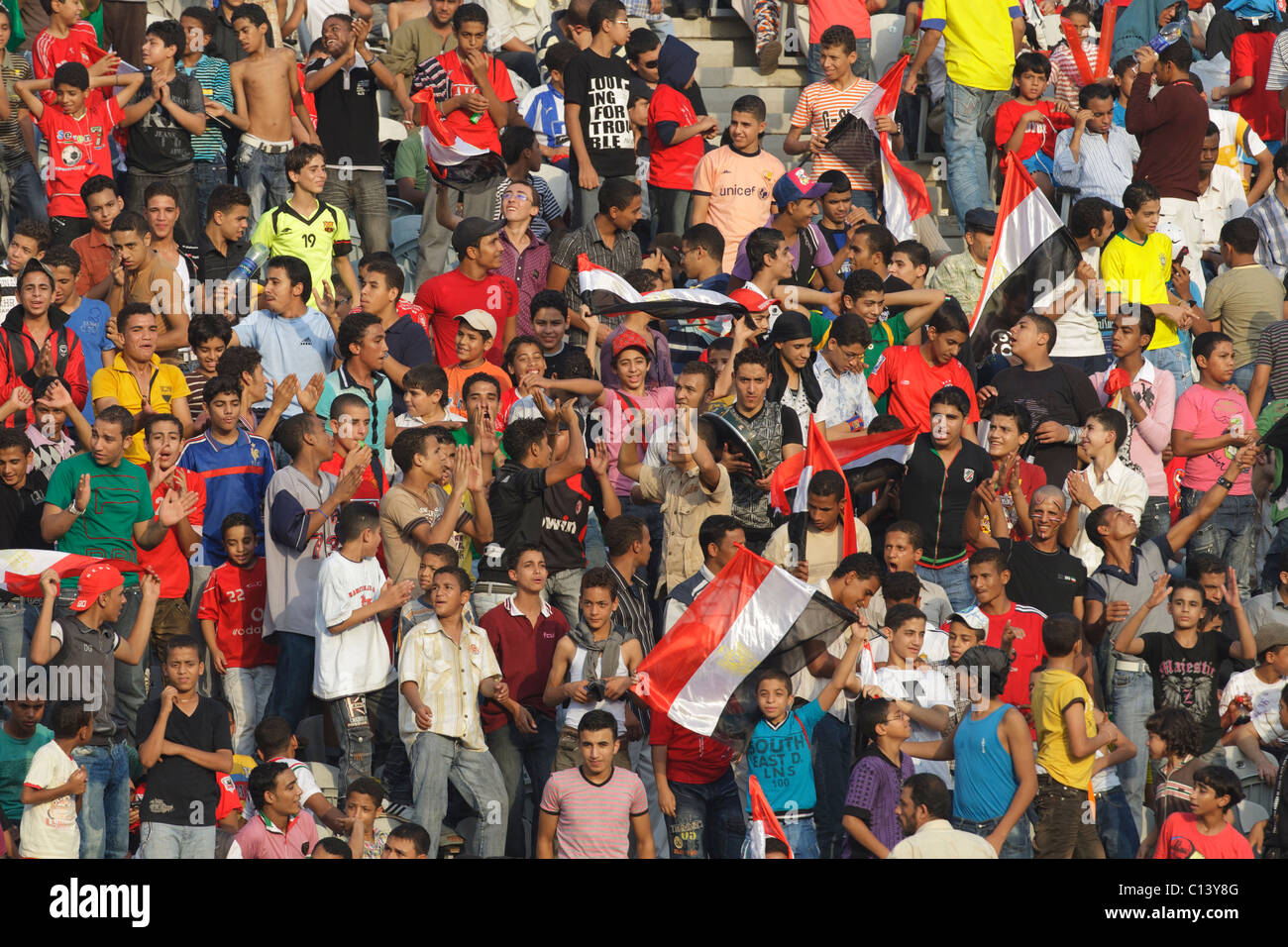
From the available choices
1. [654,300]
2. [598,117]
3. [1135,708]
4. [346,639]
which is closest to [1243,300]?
[1135,708]

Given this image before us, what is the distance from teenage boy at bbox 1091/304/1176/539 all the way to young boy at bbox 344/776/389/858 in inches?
203

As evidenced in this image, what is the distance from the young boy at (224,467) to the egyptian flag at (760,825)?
3176 mm

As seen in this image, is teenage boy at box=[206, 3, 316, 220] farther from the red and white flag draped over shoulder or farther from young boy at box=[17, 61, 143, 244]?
the red and white flag draped over shoulder

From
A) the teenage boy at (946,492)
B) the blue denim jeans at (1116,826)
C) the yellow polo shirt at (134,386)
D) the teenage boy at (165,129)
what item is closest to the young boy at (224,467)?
the yellow polo shirt at (134,386)

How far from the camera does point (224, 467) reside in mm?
11727

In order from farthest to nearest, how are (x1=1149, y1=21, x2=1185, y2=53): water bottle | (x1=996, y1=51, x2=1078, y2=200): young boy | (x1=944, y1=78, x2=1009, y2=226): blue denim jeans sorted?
1. (x1=1149, y1=21, x2=1185, y2=53): water bottle
2. (x1=944, y1=78, x2=1009, y2=226): blue denim jeans
3. (x1=996, y1=51, x2=1078, y2=200): young boy

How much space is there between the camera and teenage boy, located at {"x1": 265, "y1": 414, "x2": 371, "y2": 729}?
437 inches

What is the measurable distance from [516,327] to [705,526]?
2.89 metres

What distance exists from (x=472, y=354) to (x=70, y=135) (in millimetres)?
3494

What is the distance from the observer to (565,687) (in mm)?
10750

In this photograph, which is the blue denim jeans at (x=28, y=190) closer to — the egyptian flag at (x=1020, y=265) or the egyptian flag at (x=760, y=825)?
the egyptian flag at (x=1020, y=265)

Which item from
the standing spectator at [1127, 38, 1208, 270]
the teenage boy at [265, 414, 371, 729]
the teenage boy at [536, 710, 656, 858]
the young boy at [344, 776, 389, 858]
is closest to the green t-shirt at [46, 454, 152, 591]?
the teenage boy at [265, 414, 371, 729]

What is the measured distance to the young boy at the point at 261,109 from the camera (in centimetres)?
1473

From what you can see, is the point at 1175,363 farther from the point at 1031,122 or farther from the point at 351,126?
the point at 351,126
